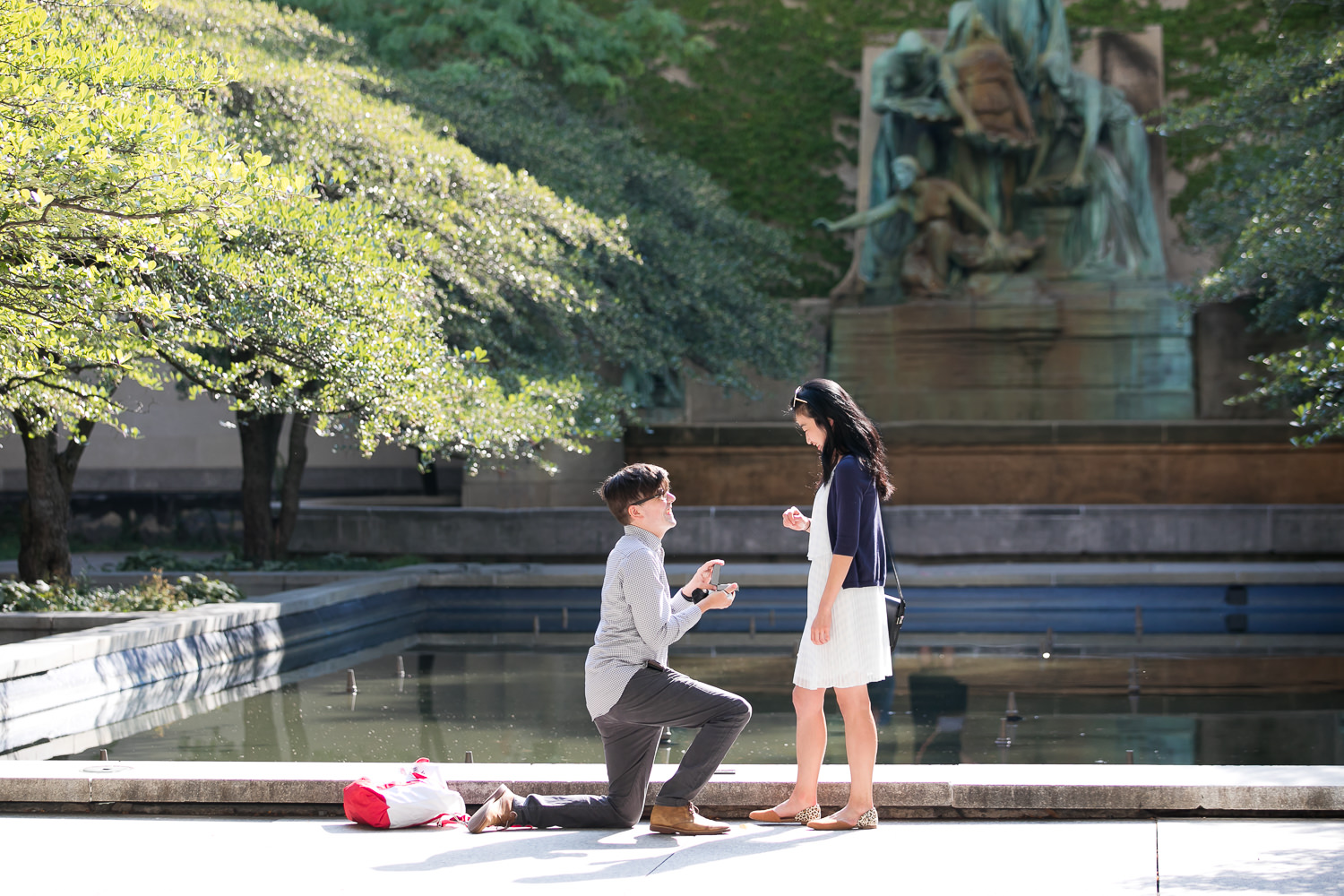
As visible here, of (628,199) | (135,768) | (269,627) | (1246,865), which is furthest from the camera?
(628,199)

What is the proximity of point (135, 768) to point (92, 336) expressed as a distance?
349cm

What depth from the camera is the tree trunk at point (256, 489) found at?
1483 centimetres

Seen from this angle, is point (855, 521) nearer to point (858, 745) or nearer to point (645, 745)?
point (858, 745)

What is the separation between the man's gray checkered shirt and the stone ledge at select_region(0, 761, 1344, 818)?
72 centimetres

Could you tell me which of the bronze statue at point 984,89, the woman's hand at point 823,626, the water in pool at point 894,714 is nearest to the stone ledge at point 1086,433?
the bronze statue at point 984,89

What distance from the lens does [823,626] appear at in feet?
16.1

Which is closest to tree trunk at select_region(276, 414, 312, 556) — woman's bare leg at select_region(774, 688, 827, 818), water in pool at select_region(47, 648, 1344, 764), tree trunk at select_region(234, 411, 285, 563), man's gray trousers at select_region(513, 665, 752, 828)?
tree trunk at select_region(234, 411, 285, 563)

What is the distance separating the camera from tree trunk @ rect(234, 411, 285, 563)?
1483 cm

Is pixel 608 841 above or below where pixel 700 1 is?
below

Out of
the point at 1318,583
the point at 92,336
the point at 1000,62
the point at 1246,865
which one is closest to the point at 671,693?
the point at 1246,865

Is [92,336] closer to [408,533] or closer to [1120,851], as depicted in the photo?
[1120,851]

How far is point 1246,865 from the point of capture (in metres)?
4.55

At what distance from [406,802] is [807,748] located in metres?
1.54

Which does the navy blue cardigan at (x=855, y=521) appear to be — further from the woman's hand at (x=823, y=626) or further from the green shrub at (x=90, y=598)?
the green shrub at (x=90, y=598)
